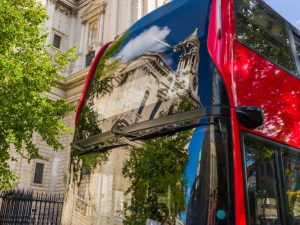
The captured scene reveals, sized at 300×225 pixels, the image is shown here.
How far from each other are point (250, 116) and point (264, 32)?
5.01 feet

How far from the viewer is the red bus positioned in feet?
8.55

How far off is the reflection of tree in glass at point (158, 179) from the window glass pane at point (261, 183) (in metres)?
0.51

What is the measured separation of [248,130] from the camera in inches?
110

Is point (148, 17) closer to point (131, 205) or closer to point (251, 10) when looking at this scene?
point (251, 10)

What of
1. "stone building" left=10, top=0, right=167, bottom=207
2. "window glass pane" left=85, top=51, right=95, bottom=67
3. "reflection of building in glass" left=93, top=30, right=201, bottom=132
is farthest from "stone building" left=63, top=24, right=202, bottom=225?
"window glass pane" left=85, top=51, right=95, bottom=67

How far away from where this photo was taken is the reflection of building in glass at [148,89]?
121 inches

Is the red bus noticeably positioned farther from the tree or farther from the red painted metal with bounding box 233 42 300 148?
the tree

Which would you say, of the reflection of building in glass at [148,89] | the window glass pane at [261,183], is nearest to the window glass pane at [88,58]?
the reflection of building in glass at [148,89]

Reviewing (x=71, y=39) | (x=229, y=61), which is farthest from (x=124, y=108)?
(x=71, y=39)

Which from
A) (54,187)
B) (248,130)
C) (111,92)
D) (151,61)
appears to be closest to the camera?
(248,130)

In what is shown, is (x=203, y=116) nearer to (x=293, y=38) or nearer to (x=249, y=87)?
(x=249, y=87)

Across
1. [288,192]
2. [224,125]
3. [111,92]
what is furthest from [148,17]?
[288,192]

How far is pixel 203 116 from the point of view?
9.05 feet

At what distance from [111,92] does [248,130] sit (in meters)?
1.64
